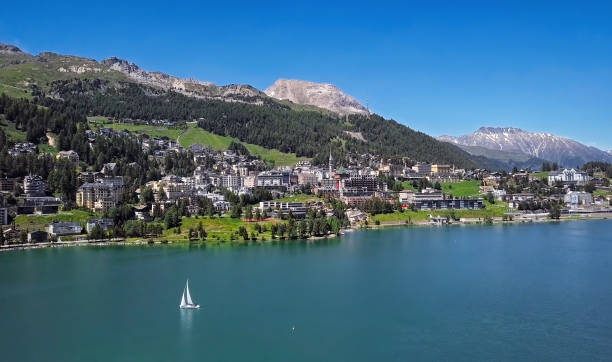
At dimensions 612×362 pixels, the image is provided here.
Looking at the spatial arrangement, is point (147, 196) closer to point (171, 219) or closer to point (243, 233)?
point (171, 219)

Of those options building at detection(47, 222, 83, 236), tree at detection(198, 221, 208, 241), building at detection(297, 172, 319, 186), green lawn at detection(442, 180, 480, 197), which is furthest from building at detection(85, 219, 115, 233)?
green lawn at detection(442, 180, 480, 197)

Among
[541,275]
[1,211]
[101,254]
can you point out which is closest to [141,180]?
[1,211]

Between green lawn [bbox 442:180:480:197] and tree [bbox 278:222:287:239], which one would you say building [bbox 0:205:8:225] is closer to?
tree [bbox 278:222:287:239]

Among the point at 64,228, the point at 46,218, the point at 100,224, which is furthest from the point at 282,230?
the point at 46,218

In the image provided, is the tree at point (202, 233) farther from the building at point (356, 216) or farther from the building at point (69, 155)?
the building at point (69, 155)

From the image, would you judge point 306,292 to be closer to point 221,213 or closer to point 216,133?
point 221,213

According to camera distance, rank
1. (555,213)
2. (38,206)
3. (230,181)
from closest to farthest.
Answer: (38,206) < (555,213) < (230,181)

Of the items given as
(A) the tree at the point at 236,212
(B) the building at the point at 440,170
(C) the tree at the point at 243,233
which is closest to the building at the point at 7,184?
(A) the tree at the point at 236,212
